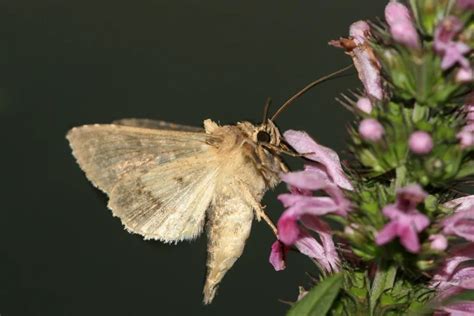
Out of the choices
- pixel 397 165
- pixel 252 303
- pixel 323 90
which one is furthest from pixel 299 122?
pixel 397 165

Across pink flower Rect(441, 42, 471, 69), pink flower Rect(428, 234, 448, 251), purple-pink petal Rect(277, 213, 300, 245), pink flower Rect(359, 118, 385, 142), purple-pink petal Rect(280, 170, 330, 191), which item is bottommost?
pink flower Rect(428, 234, 448, 251)

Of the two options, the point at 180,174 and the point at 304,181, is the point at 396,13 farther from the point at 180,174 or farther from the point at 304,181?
the point at 180,174

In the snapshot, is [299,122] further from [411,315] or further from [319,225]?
[411,315]

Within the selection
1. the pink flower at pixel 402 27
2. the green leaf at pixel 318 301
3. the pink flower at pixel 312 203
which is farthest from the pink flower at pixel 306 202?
the pink flower at pixel 402 27

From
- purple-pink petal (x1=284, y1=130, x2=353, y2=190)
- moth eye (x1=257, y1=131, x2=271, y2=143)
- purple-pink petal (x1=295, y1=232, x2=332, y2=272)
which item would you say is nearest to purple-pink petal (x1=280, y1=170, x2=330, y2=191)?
purple-pink petal (x1=284, y1=130, x2=353, y2=190)

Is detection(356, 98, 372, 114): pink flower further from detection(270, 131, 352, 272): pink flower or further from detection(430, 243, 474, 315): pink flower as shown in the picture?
detection(430, 243, 474, 315): pink flower

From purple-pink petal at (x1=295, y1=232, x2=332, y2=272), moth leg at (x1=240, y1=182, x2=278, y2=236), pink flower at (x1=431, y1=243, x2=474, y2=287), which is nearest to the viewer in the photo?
pink flower at (x1=431, y1=243, x2=474, y2=287)

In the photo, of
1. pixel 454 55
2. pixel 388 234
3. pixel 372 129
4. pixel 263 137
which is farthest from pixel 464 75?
pixel 263 137
